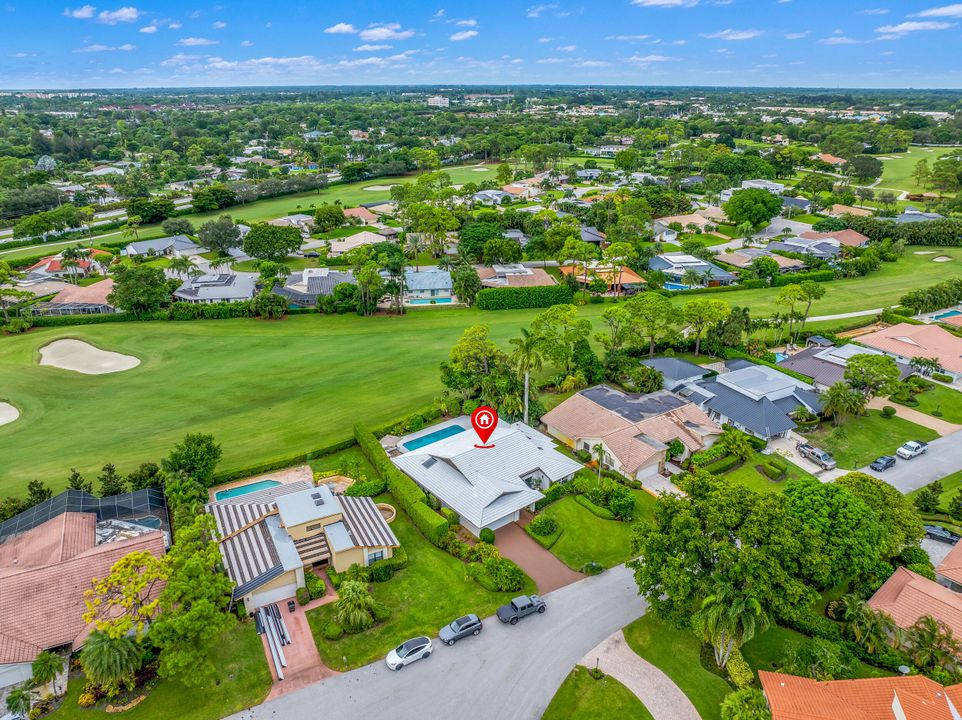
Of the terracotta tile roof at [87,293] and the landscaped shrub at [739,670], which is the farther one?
the terracotta tile roof at [87,293]

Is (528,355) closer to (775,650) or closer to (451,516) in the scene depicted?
(451,516)

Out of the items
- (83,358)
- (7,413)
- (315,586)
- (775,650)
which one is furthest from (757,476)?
(83,358)

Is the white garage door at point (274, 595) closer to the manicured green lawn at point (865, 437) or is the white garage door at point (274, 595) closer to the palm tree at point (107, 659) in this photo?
the palm tree at point (107, 659)

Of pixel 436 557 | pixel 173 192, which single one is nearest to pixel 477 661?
pixel 436 557

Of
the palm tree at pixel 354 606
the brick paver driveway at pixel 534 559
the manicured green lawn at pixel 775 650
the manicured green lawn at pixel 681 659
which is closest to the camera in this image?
the manicured green lawn at pixel 681 659

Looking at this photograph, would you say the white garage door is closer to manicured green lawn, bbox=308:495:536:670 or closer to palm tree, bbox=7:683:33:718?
manicured green lawn, bbox=308:495:536:670

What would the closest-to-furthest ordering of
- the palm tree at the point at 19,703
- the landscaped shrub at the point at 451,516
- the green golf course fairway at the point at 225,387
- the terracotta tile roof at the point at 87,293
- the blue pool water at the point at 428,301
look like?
1. the palm tree at the point at 19,703
2. the landscaped shrub at the point at 451,516
3. the green golf course fairway at the point at 225,387
4. the terracotta tile roof at the point at 87,293
5. the blue pool water at the point at 428,301

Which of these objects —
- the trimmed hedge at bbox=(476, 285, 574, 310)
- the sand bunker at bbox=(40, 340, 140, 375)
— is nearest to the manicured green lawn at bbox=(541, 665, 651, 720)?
the sand bunker at bbox=(40, 340, 140, 375)

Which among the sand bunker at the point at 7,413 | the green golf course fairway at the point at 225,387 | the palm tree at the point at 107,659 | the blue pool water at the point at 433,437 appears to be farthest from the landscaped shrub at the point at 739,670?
the sand bunker at the point at 7,413
